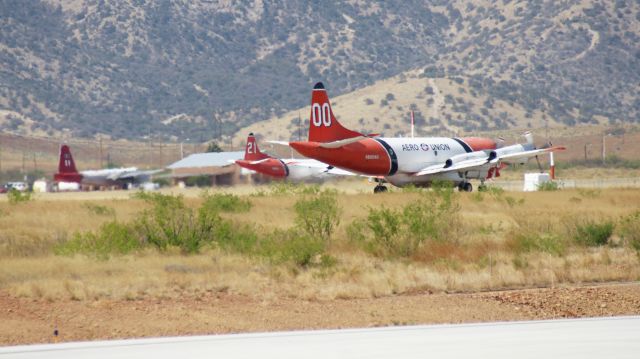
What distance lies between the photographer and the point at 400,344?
17719mm

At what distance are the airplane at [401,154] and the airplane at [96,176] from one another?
124ft

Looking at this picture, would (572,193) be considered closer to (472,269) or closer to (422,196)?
(422,196)

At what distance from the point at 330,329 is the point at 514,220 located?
22851 mm

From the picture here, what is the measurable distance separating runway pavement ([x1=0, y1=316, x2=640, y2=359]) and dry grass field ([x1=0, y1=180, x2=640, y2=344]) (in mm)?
2413

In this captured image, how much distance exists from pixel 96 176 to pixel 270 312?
255 feet

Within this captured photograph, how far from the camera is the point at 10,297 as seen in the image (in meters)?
25.1

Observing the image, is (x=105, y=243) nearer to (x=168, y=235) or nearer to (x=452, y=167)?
(x=168, y=235)

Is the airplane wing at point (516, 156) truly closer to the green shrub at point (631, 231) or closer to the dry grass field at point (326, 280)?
the dry grass field at point (326, 280)

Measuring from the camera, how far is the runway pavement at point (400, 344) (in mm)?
16766

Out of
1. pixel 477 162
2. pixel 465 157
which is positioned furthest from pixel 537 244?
pixel 465 157

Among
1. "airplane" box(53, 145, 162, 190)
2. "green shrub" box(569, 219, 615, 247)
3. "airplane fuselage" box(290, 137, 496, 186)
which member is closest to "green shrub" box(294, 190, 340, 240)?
"green shrub" box(569, 219, 615, 247)

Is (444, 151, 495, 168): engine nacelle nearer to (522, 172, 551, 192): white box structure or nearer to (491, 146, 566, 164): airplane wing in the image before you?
(491, 146, 566, 164): airplane wing

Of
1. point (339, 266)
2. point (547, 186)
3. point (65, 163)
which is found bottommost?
point (339, 266)

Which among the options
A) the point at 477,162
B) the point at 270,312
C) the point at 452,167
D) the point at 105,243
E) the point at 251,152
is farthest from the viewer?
the point at 251,152
